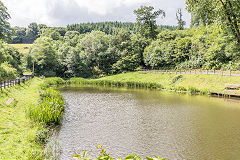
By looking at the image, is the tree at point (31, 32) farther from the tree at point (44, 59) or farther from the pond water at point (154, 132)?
the pond water at point (154, 132)

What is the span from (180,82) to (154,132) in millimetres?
31385

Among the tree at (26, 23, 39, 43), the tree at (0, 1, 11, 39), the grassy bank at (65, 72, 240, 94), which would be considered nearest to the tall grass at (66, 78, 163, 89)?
the grassy bank at (65, 72, 240, 94)

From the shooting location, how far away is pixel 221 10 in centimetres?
902

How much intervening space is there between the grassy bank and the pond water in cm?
1404

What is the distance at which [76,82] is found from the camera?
186 feet

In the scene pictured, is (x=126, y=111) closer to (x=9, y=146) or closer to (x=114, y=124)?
(x=114, y=124)

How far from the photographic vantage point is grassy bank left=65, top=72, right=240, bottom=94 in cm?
3659

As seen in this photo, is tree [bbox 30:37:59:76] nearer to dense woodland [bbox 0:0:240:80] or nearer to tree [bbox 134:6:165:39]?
dense woodland [bbox 0:0:240:80]

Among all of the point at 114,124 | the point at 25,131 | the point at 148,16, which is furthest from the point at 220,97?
the point at 148,16

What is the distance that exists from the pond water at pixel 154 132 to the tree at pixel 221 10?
6920 millimetres

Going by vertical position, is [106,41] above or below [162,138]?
above

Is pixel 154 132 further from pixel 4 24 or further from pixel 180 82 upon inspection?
pixel 180 82

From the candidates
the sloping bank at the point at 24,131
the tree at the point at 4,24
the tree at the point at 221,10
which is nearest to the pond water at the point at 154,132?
the sloping bank at the point at 24,131

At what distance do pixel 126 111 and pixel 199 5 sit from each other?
49.6ft
